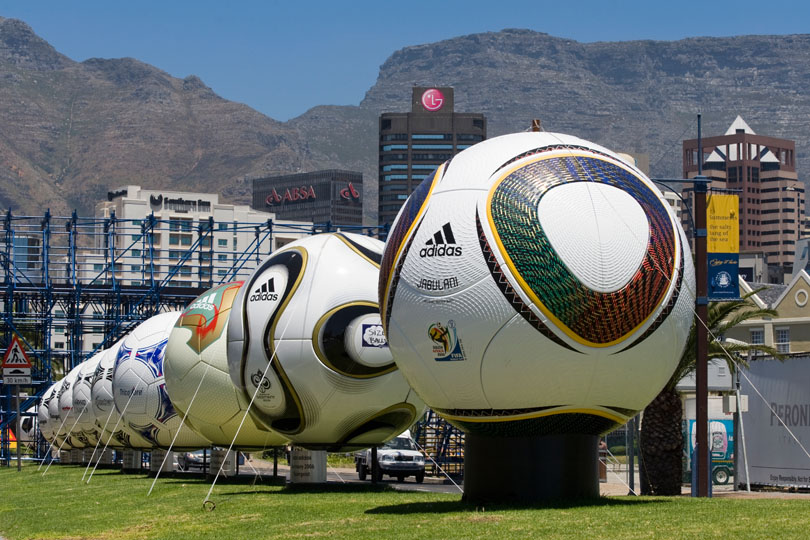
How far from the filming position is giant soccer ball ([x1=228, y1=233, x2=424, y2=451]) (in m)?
19.7

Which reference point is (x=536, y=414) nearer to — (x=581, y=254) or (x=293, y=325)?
(x=581, y=254)

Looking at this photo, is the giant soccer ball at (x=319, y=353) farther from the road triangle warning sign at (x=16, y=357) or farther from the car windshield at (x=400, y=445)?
the car windshield at (x=400, y=445)

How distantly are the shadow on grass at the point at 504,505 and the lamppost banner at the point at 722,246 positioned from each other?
17.5 ft

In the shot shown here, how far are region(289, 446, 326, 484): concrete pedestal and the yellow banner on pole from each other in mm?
7193

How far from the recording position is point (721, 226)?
63.9 feet

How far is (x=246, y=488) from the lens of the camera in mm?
22141

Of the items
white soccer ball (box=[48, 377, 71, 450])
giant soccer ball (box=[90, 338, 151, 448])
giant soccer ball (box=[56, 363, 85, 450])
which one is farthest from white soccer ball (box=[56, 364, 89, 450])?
giant soccer ball (box=[90, 338, 151, 448])

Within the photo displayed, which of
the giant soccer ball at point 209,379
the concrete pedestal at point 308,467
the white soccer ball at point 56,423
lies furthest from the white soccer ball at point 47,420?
the concrete pedestal at point 308,467

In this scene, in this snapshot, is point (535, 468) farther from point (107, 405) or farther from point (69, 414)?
point (69, 414)

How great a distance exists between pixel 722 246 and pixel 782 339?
40.5 metres

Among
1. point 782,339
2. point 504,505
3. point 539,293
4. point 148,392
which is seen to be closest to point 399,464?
point 148,392

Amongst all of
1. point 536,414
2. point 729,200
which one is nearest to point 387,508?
point 536,414

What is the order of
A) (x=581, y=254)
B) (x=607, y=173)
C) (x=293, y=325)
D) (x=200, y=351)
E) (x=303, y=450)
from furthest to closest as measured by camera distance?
(x=200, y=351), (x=303, y=450), (x=293, y=325), (x=607, y=173), (x=581, y=254)

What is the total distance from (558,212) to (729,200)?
695 centimetres
